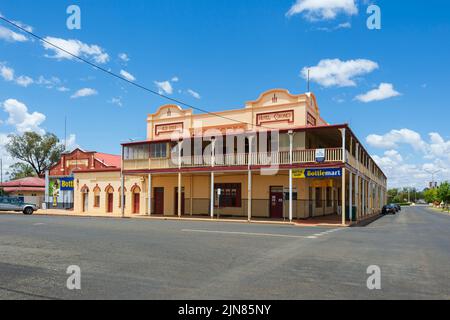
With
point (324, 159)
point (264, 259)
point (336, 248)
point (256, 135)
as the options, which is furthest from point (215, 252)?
point (256, 135)

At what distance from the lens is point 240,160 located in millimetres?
26969

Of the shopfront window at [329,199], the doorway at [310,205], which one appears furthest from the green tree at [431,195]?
the doorway at [310,205]

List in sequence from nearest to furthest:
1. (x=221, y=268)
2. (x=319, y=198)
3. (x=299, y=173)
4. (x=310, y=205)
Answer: (x=221, y=268)
(x=299, y=173)
(x=310, y=205)
(x=319, y=198)

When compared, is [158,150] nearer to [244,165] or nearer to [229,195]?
[229,195]

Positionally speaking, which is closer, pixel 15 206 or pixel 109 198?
pixel 15 206

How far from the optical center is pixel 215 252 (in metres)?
10.9

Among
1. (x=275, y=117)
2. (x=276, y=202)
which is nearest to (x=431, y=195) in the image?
(x=275, y=117)

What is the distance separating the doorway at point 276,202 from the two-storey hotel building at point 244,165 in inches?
1.5

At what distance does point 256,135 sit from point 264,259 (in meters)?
18.2

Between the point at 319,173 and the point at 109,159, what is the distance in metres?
31.6

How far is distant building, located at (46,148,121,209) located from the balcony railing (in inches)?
530
